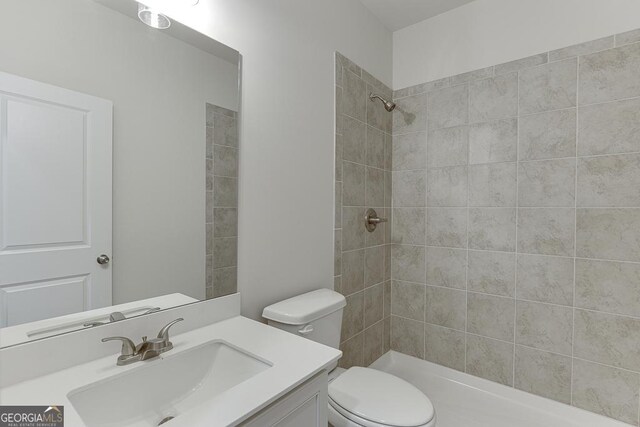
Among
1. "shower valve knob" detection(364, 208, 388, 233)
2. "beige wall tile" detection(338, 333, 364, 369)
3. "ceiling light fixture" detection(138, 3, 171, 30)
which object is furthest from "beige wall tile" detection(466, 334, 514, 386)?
"ceiling light fixture" detection(138, 3, 171, 30)

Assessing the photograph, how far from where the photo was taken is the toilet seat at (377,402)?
1155mm

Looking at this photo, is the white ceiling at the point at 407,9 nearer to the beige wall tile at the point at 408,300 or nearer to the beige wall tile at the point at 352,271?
the beige wall tile at the point at 352,271

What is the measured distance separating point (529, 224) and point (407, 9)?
1568 millimetres

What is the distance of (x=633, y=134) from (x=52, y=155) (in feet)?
7.77

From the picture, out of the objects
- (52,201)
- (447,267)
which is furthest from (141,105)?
(447,267)

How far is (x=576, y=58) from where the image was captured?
168 cm

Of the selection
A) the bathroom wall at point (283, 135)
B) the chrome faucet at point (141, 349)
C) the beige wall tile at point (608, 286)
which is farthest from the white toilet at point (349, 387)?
the beige wall tile at point (608, 286)

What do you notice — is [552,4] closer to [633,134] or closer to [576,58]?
[576,58]

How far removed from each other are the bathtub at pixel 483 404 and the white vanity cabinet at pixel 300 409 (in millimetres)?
1231

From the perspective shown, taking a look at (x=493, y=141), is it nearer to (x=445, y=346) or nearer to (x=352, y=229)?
(x=352, y=229)

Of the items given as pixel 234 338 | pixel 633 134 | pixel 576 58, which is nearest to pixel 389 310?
pixel 234 338

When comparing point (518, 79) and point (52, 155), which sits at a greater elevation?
point (518, 79)

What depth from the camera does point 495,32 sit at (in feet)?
6.35

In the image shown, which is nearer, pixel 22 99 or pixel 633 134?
pixel 22 99
